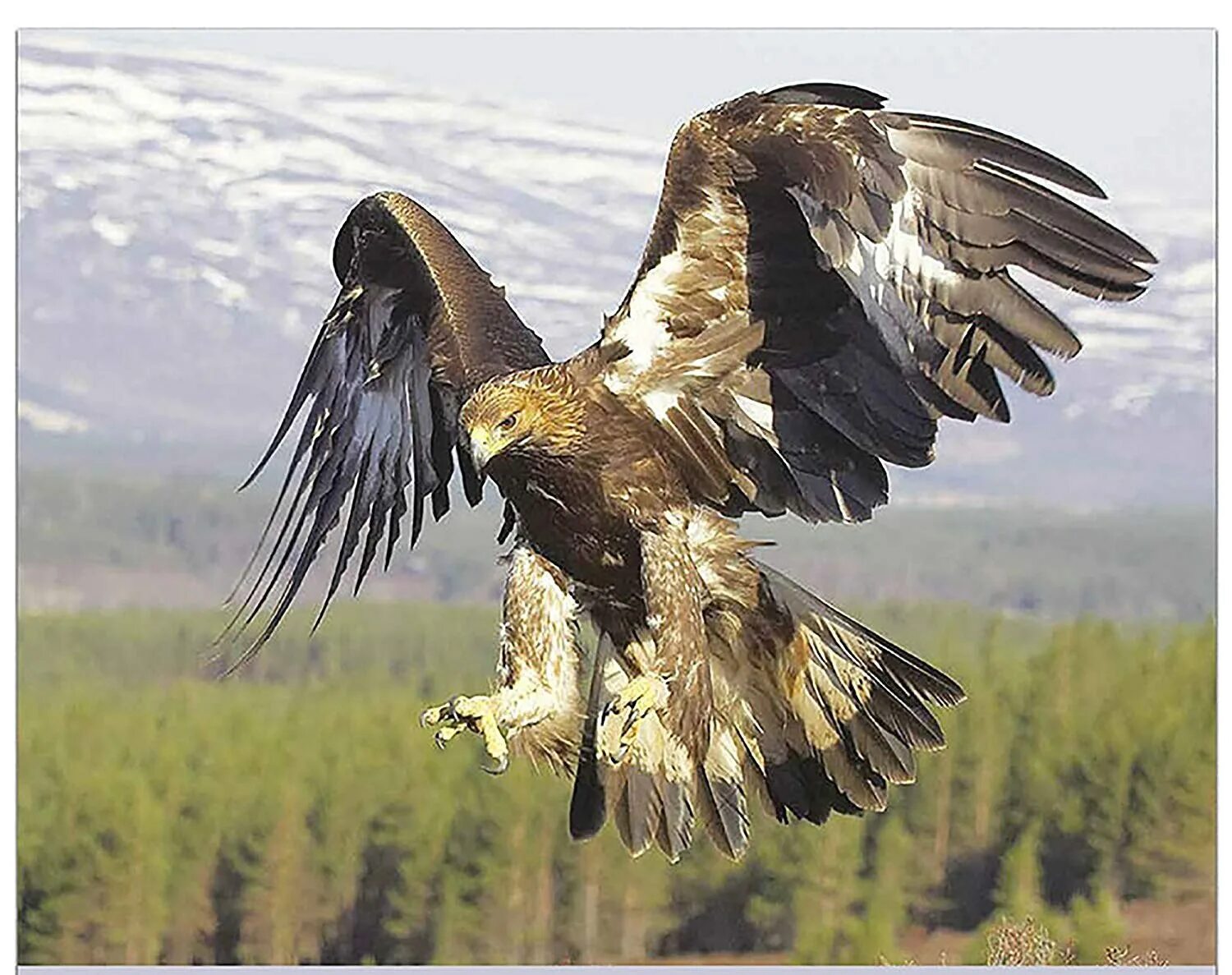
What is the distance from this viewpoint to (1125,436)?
677cm

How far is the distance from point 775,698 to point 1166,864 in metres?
4.23

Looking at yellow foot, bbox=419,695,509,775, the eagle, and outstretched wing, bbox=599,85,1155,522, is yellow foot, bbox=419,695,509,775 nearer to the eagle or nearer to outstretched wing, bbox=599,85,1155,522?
the eagle

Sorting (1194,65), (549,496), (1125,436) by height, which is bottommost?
(1125,436)

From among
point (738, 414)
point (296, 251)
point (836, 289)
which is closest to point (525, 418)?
point (738, 414)

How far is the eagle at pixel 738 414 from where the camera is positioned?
2.72 m

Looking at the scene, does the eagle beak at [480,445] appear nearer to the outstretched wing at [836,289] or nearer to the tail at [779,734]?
the outstretched wing at [836,289]

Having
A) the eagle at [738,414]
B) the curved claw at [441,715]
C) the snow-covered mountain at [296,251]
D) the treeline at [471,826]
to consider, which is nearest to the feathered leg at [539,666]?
the eagle at [738,414]

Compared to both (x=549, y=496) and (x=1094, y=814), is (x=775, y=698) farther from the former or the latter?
(x=1094, y=814)

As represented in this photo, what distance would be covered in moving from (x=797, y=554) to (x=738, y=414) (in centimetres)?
420

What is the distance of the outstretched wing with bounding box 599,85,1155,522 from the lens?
2.70 metres

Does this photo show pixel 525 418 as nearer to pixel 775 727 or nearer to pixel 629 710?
pixel 629 710

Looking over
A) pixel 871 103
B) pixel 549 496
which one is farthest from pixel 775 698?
pixel 871 103

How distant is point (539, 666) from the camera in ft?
10.2

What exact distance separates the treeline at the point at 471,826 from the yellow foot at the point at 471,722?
4.13 meters
